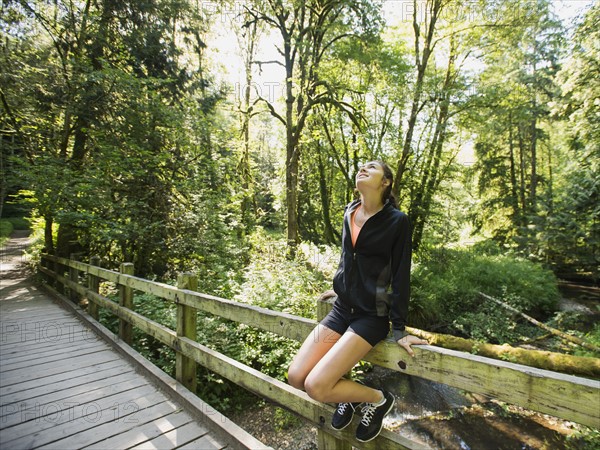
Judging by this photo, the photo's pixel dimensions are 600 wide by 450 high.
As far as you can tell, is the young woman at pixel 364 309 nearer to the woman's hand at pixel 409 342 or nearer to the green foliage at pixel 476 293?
the woman's hand at pixel 409 342

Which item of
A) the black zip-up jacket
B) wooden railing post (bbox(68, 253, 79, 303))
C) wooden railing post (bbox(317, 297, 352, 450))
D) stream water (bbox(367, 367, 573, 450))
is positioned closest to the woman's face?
the black zip-up jacket

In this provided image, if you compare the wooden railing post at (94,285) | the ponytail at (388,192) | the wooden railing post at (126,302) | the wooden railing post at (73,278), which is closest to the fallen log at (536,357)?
the ponytail at (388,192)

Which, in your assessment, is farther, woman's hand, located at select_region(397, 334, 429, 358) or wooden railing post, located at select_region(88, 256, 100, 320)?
wooden railing post, located at select_region(88, 256, 100, 320)

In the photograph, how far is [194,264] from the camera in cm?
793

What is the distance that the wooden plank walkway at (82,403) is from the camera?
8.54ft

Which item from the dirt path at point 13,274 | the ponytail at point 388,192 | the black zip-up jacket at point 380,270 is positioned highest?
the ponytail at point 388,192

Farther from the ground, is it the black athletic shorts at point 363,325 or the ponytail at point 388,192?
the ponytail at point 388,192

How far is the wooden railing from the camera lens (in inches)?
51.8

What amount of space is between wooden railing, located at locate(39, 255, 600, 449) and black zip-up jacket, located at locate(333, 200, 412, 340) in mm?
219

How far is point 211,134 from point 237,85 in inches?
273

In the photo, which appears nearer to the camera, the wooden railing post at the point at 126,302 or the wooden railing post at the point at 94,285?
the wooden railing post at the point at 126,302

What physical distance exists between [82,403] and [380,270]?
10.6ft

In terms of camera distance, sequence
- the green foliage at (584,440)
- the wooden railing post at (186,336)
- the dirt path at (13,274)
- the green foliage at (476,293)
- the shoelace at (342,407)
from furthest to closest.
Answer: the green foliage at (476,293) → the dirt path at (13,274) → the green foliage at (584,440) → the wooden railing post at (186,336) → the shoelace at (342,407)

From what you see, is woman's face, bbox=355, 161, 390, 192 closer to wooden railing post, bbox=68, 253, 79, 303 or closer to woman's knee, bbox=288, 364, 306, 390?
woman's knee, bbox=288, 364, 306, 390
